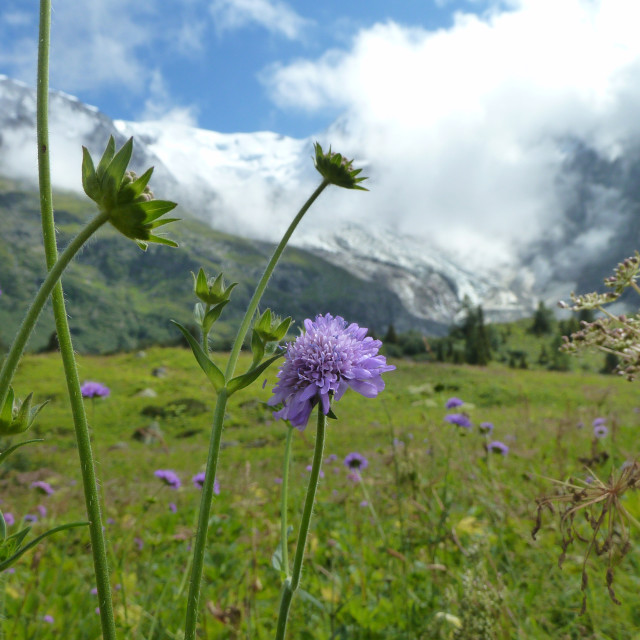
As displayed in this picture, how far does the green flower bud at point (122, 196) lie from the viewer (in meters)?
0.90

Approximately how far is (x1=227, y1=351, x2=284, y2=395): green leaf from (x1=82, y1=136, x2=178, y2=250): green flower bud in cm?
27

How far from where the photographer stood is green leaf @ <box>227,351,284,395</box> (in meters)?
0.99

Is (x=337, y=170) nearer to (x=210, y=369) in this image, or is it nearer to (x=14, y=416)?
(x=210, y=369)

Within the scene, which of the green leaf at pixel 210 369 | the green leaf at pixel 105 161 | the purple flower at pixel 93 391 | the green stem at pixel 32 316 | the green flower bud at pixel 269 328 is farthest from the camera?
the purple flower at pixel 93 391

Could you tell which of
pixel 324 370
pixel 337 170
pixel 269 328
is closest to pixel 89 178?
pixel 269 328

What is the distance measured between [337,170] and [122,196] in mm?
786

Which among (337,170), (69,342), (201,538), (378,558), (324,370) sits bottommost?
(378,558)

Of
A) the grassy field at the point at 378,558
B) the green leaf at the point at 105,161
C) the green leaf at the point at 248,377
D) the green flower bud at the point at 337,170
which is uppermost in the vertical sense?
the green flower bud at the point at 337,170

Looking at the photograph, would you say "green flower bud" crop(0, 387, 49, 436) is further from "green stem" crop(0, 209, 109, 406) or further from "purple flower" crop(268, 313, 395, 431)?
"purple flower" crop(268, 313, 395, 431)

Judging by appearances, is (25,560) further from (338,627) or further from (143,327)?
(143,327)

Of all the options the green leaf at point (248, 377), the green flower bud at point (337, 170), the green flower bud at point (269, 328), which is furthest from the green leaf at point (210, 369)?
the green flower bud at point (337, 170)

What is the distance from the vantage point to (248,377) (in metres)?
1.03

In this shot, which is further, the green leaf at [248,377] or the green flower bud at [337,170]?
the green flower bud at [337,170]

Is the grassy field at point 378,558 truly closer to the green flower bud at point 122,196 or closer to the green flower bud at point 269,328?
the green flower bud at point 269,328
